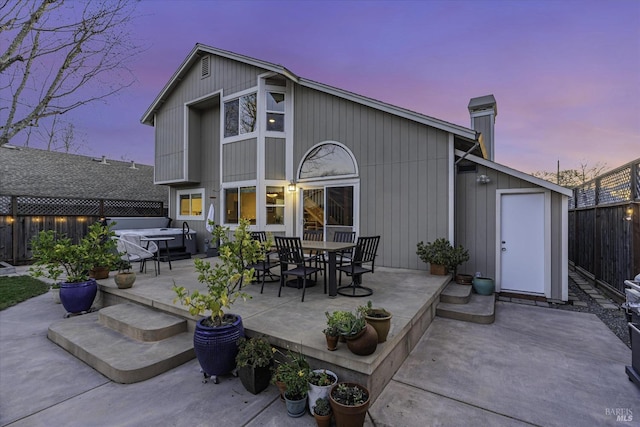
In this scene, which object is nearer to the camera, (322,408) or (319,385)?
(322,408)

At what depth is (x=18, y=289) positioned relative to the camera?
6.24 metres

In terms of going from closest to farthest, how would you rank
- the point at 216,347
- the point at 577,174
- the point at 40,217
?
1. the point at 216,347
2. the point at 40,217
3. the point at 577,174

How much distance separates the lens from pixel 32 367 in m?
3.17

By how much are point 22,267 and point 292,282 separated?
9.15 m

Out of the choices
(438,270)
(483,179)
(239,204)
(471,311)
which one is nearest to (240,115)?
(239,204)

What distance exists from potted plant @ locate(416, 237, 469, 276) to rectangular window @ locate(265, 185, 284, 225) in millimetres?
4071

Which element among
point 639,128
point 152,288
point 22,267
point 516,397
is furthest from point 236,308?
point 639,128

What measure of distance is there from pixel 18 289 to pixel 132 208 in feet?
18.2

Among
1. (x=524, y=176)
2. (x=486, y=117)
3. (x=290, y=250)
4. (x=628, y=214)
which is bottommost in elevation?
(x=290, y=250)

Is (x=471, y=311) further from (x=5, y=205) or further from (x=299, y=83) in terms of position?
(x=5, y=205)

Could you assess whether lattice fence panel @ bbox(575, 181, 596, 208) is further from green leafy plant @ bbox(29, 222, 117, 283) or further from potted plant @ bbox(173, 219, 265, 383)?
green leafy plant @ bbox(29, 222, 117, 283)

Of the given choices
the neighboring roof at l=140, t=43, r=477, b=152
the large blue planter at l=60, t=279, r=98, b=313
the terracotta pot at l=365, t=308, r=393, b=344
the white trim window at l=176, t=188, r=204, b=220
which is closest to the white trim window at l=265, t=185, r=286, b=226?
the neighboring roof at l=140, t=43, r=477, b=152

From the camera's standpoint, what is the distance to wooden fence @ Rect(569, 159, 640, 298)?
4742 millimetres

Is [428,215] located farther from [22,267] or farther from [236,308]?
[22,267]
